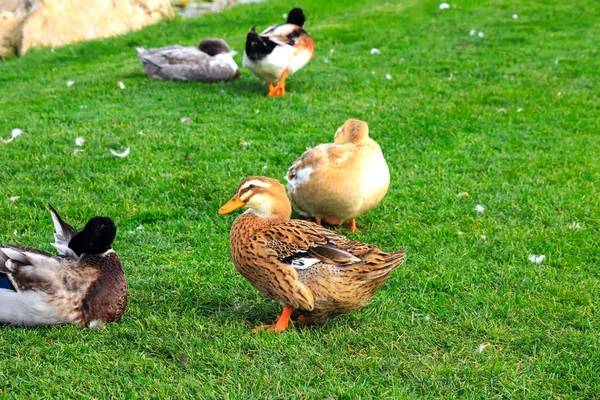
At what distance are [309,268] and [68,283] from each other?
1.32m

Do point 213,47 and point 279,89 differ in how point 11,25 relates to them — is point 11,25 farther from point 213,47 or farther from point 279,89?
point 279,89

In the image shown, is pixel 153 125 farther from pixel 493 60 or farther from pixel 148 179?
pixel 493 60

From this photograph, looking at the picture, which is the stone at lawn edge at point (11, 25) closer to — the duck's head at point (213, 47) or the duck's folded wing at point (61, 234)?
the duck's head at point (213, 47)

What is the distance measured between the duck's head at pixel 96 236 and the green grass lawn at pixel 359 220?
42cm

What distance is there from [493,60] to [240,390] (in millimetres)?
8583

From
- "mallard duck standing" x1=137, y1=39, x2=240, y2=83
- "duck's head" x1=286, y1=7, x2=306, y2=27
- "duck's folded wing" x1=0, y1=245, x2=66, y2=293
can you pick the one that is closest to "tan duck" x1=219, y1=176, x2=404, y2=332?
"duck's folded wing" x1=0, y1=245, x2=66, y2=293

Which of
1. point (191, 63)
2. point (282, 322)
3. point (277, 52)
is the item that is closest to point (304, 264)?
point (282, 322)

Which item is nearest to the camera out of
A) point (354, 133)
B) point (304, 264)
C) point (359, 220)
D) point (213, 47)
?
point (304, 264)

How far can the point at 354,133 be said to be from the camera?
17.2 ft

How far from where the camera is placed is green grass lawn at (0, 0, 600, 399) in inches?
132

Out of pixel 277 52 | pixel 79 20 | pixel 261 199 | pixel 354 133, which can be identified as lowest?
pixel 79 20

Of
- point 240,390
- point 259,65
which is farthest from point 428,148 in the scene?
point 240,390

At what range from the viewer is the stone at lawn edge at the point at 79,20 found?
39.2 feet

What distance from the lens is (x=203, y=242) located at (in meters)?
4.92
